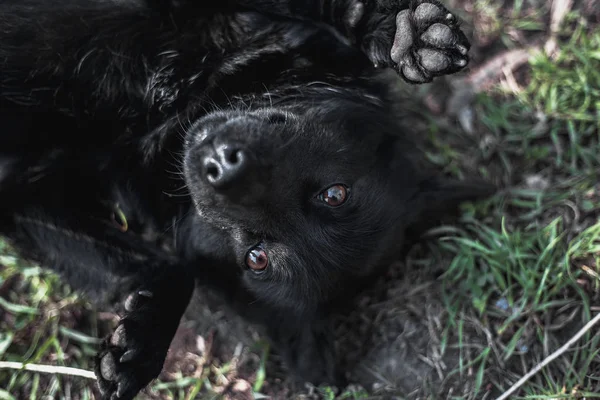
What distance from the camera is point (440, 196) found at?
3.13 metres

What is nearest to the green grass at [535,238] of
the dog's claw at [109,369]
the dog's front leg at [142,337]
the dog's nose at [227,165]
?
the dog's front leg at [142,337]

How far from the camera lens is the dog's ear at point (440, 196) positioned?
3.08 m

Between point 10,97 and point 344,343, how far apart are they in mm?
2063

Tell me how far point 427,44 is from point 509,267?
139 cm

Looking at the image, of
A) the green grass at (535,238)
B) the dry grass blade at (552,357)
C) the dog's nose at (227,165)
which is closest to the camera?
the dog's nose at (227,165)

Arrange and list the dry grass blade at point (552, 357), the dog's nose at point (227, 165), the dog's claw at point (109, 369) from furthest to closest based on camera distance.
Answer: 1. the dry grass blade at point (552, 357)
2. the dog's claw at point (109, 369)
3. the dog's nose at point (227, 165)

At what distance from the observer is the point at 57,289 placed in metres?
3.51

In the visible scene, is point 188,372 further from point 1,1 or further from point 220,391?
point 1,1

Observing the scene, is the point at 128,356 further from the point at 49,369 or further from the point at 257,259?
the point at 49,369

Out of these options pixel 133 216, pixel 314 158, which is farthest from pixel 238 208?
pixel 133 216

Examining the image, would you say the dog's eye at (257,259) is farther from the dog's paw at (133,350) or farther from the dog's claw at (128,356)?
the dog's claw at (128,356)

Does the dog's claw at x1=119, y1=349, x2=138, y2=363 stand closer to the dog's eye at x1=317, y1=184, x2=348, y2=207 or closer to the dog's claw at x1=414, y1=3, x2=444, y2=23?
the dog's eye at x1=317, y1=184, x2=348, y2=207

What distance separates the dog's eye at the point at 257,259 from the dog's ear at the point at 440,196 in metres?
0.83

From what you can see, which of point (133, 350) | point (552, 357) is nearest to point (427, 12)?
point (552, 357)
